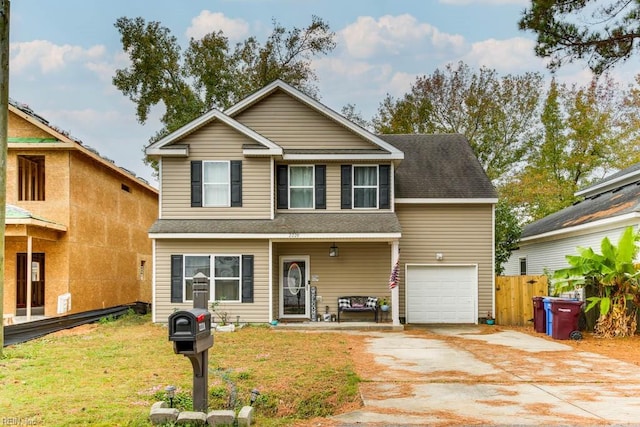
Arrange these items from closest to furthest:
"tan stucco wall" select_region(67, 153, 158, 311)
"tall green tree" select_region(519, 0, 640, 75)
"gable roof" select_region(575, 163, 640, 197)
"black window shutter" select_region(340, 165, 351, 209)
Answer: "tall green tree" select_region(519, 0, 640, 75) < "black window shutter" select_region(340, 165, 351, 209) < "tan stucco wall" select_region(67, 153, 158, 311) < "gable roof" select_region(575, 163, 640, 197)

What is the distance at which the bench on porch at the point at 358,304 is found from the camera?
57.6ft

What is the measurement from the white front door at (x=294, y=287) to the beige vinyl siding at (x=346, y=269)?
145 millimetres

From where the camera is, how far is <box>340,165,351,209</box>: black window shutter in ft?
59.0

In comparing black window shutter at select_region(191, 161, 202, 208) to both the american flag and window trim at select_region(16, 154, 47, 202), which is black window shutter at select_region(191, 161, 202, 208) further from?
the american flag

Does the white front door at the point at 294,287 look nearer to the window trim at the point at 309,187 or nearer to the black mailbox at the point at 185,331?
the window trim at the point at 309,187

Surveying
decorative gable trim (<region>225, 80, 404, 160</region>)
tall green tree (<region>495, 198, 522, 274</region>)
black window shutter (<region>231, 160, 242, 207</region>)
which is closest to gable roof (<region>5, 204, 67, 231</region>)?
black window shutter (<region>231, 160, 242, 207</region>)

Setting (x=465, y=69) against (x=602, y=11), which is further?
(x=465, y=69)

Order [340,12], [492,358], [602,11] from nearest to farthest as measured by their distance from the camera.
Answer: [602,11]
[492,358]
[340,12]

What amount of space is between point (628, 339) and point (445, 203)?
6438mm

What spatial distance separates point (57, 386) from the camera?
8.28 m

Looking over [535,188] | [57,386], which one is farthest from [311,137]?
[535,188]

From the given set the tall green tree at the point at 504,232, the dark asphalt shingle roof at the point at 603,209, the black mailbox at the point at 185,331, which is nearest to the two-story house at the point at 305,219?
the dark asphalt shingle roof at the point at 603,209

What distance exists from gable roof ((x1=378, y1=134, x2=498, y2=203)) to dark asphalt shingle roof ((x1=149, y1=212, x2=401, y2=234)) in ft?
5.65

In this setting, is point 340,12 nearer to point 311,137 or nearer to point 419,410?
point 311,137
